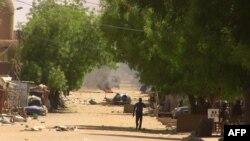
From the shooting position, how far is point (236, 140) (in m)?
9.27

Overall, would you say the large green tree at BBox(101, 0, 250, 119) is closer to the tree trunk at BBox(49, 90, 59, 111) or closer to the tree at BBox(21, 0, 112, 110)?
the tree at BBox(21, 0, 112, 110)

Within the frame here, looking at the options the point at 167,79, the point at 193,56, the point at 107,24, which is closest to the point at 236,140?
the point at 193,56

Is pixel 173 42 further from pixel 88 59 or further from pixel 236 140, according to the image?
pixel 88 59

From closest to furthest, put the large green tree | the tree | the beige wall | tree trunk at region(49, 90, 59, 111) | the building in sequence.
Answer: the large green tree
the tree
tree trunk at region(49, 90, 59, 111)
the building
the beige wall

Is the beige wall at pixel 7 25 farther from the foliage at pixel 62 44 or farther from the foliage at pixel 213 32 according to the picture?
the foliage at pixel 213 32

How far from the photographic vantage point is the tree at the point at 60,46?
205 feet

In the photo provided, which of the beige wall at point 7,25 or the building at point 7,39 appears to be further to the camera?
the beige wall at point 7,25

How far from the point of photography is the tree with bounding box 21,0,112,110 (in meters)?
62.6

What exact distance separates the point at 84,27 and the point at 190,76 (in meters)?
36.6

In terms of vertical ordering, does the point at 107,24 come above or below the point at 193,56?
above

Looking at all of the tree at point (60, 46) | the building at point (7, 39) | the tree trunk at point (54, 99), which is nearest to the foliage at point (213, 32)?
the tree at point (60, 46)

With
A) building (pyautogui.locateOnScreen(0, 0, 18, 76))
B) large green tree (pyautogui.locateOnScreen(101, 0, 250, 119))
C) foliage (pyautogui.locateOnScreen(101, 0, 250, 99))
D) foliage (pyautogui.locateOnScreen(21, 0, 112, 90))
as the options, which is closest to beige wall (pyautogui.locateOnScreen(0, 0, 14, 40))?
building (pyautogui.locateOnScreen(0, 0, 18, 76))

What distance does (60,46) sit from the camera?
6344cm

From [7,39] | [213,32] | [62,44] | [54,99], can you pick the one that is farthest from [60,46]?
[213,32]
